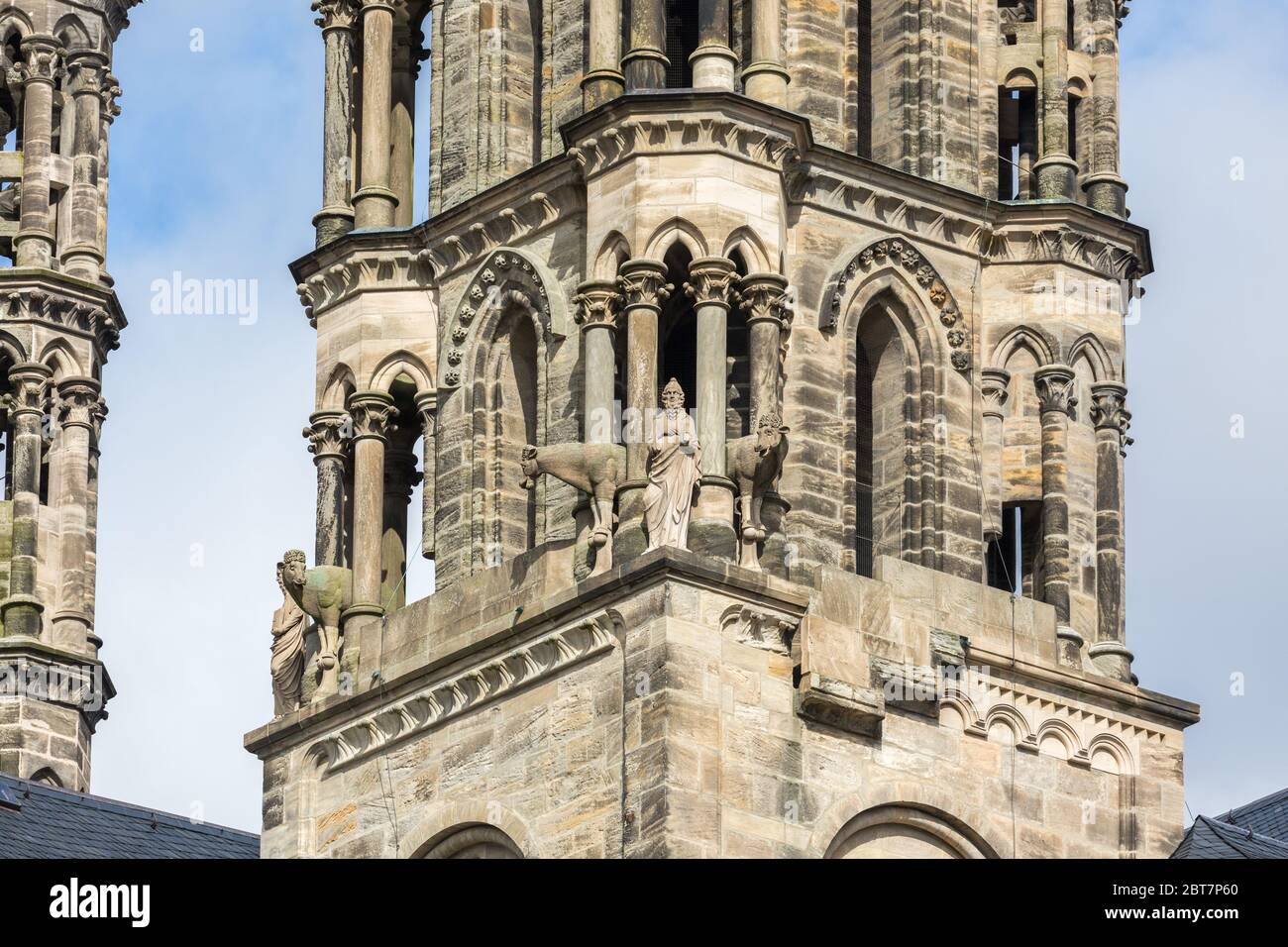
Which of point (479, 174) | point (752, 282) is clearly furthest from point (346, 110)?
point (752, 282)

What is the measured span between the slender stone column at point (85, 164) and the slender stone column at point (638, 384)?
66.7ft

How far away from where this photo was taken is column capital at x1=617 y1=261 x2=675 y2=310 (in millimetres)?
72625

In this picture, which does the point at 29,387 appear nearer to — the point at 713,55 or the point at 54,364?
the point at 54,364

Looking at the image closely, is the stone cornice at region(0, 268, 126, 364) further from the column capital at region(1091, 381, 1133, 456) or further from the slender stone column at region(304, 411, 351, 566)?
the column capital at region(1091, 381, 1133, 456)

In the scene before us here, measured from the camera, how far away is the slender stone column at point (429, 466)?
75188 mm

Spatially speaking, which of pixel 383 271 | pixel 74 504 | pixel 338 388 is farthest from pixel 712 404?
pixel 74 504

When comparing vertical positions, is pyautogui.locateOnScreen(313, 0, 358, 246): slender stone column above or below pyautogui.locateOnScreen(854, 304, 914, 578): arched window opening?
above

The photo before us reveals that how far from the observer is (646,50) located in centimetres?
7406

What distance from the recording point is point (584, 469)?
71562 millimetres

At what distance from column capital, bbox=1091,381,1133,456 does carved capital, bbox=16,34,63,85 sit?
71.4 ft

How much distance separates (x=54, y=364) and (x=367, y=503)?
16.4 m

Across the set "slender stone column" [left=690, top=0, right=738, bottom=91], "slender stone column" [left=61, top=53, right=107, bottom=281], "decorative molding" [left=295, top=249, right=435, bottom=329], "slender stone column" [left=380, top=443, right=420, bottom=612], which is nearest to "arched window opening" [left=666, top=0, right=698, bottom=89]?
"slender stone column" [left=690, top=0, right=738, bottom=91]
